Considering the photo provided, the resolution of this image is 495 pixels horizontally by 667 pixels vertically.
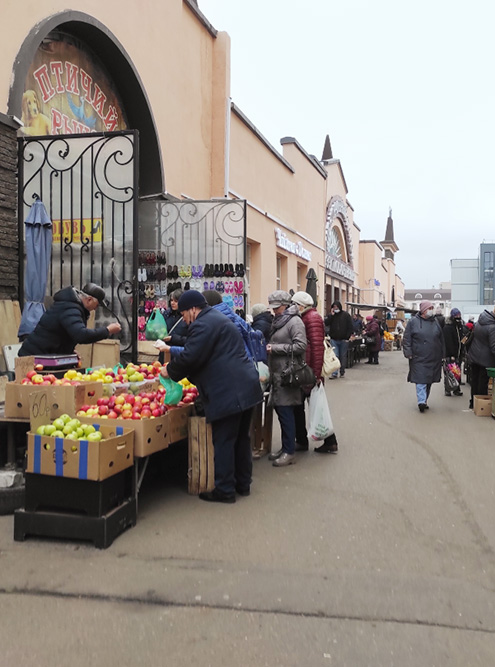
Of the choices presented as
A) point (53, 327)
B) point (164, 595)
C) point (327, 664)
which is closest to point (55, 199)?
point (53, 327)

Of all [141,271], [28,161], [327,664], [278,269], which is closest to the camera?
[327,664]

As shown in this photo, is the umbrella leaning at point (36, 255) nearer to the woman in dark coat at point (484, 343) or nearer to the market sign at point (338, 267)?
the woman in dark coat at point (484, 343)

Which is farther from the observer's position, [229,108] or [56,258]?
[229,108]

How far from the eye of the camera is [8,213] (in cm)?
731

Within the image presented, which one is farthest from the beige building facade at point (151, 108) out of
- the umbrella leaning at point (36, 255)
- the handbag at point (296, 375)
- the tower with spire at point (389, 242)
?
the tower with spire at point (389, 242)

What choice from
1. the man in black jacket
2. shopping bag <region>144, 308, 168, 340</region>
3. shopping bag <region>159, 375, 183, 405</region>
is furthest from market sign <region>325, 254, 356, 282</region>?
shopping bag <region>159, 375, 183, 405</region>

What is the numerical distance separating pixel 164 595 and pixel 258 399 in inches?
78.9

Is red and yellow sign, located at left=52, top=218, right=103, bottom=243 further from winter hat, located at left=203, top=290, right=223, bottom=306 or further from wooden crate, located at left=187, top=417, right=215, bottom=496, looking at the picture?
wooden crate, located at left=187, top=417, right=215, bottom=496

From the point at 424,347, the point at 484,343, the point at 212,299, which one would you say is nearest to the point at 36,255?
the point at 212,299

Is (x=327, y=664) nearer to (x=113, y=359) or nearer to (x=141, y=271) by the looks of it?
(x=113, y=359)

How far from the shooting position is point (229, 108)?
13688 mm

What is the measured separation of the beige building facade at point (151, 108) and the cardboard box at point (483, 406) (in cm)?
418

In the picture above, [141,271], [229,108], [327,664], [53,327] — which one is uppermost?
[229,108]

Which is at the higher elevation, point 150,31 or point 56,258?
point 150,31
